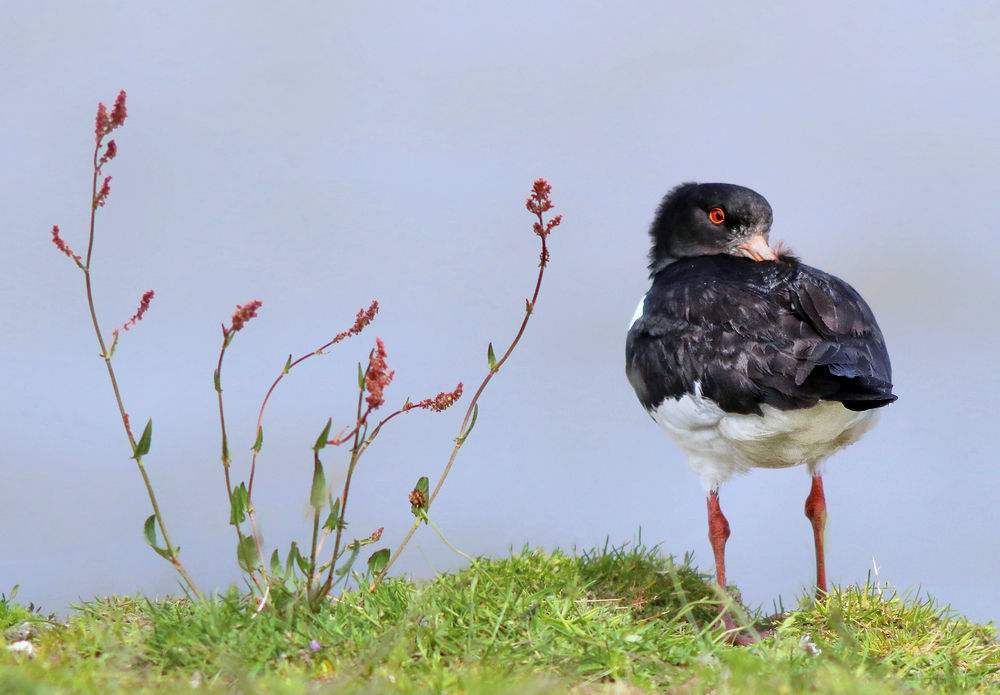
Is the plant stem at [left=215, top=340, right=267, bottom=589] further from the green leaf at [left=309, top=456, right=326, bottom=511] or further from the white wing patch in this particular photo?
the white wing patch

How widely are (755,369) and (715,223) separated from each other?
80.1 inches

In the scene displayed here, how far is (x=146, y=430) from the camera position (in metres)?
4.12

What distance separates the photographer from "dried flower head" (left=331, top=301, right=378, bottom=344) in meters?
4.16

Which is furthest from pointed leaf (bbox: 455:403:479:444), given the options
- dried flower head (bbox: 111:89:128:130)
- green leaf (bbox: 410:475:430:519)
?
dried flower head (bbox: 111:89:128:130)

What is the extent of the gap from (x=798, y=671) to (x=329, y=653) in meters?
1.96

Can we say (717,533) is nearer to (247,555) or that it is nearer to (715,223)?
(715,223)

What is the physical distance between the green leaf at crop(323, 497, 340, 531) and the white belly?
6.99ft

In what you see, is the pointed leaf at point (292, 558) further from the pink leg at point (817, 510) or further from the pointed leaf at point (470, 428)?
the pink leg at point (817, 510)

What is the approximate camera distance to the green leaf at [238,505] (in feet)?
14.1

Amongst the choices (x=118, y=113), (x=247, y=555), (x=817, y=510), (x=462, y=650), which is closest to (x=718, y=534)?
(x=817, y=510)

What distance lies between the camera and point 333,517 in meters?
4.20

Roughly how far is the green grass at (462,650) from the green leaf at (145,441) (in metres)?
0.75

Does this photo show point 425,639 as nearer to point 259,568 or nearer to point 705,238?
point 259,568

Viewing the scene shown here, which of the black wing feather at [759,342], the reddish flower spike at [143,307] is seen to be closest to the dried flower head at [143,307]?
the reddish flower spike at [143,307]
